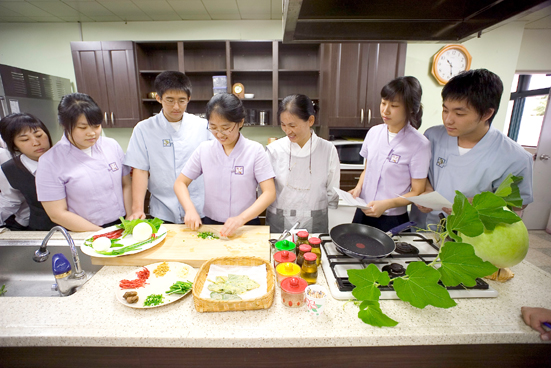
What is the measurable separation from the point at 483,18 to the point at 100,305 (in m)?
1.84

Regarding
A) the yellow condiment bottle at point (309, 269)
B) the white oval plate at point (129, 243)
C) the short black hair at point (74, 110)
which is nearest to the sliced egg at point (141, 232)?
the white oval plate at point (129, 243)

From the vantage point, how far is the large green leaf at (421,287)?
0.75 m

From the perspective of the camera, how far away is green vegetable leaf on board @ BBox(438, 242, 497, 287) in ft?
2.52

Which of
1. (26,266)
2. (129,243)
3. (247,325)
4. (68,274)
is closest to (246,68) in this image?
(129,243)

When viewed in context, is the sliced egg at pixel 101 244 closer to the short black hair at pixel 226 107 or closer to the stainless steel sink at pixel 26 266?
the stainless steel sink at pixel 26 266

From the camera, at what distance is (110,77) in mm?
3381

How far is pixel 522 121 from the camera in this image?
15.9 feet

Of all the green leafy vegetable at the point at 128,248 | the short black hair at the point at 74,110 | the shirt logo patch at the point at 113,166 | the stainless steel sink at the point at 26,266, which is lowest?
the stainless steel sink at the point at 26,266

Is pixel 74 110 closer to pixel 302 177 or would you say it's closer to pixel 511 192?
pixel 302 177

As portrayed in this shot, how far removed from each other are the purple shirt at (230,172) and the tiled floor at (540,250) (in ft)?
11.5

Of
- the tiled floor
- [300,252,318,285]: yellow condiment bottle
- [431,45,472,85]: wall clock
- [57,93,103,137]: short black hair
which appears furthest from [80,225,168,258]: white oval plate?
[431,45,472,85]: wall clock

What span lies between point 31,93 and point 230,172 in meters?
3.08

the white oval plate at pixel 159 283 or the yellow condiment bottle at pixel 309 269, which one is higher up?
the yellow condiment bottle at pixel 309 269

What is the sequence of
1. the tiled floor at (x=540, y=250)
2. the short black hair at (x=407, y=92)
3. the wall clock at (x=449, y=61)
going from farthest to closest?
the wall clock at (x=449, y=61) < the tiled floor at (x=540, y=250) < the short black hair at (x=407, y=92)
